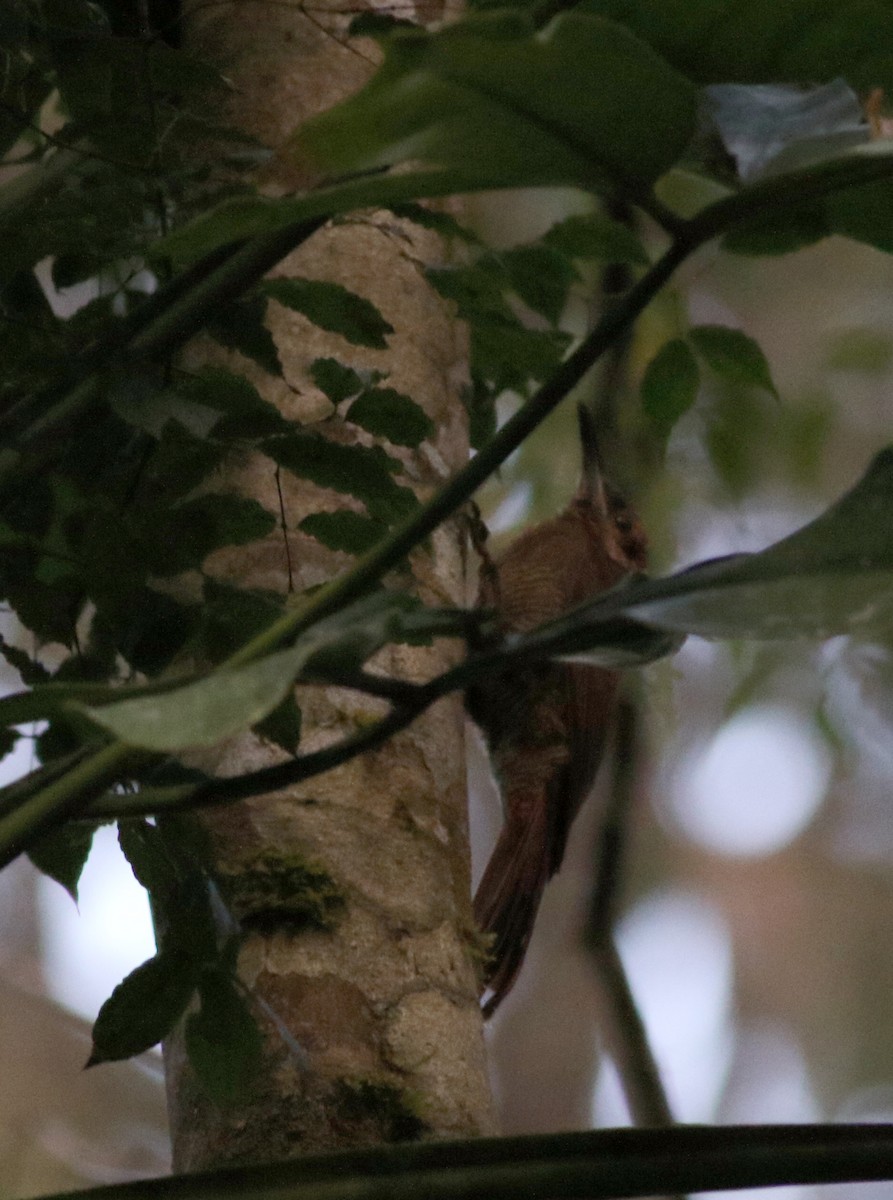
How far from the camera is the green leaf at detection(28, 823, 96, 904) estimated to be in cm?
98

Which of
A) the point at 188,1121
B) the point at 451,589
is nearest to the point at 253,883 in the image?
the point at 188,1121

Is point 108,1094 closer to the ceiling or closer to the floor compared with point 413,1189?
closer to the ceiling

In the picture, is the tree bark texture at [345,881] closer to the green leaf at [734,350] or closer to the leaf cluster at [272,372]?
the leaf cluster at [272,372]

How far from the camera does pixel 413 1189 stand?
729mm

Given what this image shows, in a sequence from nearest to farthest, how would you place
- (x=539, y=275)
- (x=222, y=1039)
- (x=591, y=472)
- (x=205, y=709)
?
(x=205, y=709)
(x=222, y=1039)
(x=539, y=275)
(x=591, y=472)

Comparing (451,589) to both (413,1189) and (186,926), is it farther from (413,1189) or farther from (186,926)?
(413,1189)

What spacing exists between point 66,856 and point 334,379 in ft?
1.36

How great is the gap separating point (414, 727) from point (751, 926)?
Result: 3.70 meters

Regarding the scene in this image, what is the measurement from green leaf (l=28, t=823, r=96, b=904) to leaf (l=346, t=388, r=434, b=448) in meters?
0.38

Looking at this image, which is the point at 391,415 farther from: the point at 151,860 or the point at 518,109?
the point at 518,109

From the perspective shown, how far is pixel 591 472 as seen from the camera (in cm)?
279

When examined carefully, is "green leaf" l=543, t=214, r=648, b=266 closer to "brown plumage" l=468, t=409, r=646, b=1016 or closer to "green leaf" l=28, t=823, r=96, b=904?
"green leaf" l=28, t=823, r=96, b=904

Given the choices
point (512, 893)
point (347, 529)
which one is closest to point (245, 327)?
point (347, 529)

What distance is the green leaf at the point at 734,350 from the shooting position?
113cm
